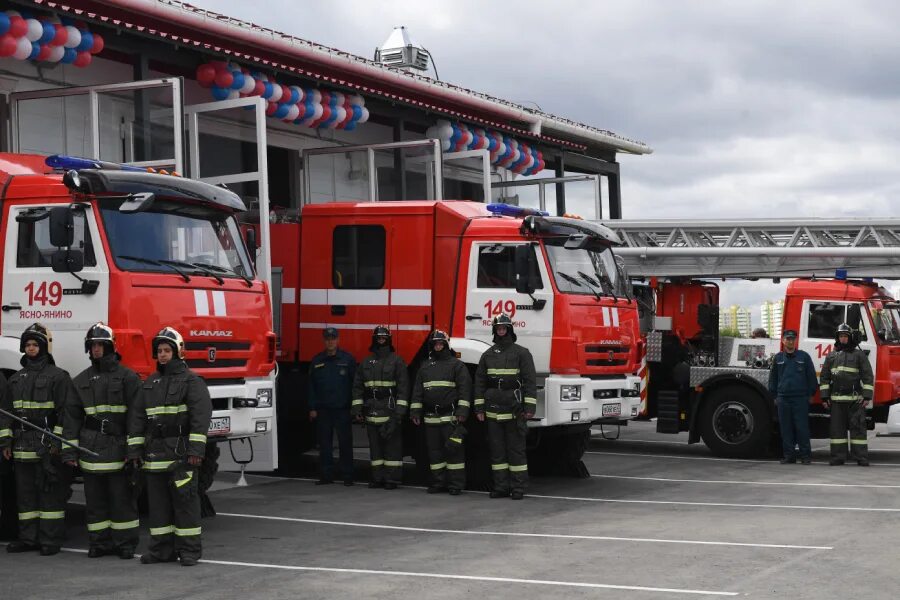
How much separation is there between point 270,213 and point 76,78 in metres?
2.90

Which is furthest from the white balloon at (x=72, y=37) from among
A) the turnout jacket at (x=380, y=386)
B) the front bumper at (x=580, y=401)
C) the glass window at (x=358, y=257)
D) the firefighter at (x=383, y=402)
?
the front bumper at (x=580, y=401)

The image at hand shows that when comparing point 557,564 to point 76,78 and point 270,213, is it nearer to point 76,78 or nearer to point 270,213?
point 270,213

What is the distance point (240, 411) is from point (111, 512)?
6.12 feet

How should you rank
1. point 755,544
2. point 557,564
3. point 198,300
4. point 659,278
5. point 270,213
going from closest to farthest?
point 557,564 → point 755,544 → point 198,300 → point 270,213 → point 659,278

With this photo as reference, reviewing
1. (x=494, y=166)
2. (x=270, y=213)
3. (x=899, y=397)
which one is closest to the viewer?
(x=270, y=213)

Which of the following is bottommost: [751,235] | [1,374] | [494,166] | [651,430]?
[651,430]

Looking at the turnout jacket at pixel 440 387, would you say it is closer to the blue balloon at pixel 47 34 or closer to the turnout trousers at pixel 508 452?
the turnout trousers at pixel 508 452

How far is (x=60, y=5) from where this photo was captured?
1409 cm

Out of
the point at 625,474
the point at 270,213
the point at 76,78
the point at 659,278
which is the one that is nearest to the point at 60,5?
the point at 76,78

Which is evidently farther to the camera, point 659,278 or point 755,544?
point 659,278

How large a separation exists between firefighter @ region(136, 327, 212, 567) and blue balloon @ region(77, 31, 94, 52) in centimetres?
594

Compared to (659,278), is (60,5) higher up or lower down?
higher up

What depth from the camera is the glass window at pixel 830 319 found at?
17.6m

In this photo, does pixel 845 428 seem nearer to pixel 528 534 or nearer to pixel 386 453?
pixel 386 453
